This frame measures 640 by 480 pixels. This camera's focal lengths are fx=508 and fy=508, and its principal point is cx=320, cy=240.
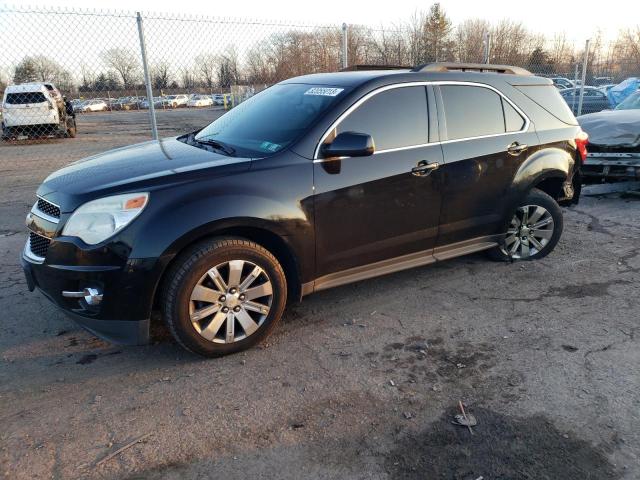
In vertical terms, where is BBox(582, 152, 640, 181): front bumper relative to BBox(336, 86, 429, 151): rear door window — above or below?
below

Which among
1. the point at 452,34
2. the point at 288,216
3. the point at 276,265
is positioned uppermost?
the point at 452,34

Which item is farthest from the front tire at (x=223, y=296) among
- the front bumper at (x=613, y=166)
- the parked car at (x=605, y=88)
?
the parked car at (x=605, y=88)

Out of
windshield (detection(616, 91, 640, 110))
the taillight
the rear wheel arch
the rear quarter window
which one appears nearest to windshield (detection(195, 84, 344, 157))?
the rear quarter window

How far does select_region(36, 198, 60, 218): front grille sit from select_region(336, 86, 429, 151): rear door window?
1948 millimetres

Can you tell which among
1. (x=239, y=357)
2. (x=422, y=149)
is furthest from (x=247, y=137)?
(x=239, y=357)

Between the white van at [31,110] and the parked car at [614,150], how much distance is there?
51.6 ft

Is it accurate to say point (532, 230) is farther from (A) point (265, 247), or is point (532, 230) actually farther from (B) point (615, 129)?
(B) point (615, 129)

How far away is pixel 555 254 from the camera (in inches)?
209

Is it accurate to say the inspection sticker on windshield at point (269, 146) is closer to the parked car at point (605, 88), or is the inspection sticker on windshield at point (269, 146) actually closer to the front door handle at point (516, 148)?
the front door handle at point (516, 148)

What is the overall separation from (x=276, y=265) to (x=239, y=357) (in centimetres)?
66

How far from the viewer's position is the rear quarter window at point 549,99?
15.7 feet

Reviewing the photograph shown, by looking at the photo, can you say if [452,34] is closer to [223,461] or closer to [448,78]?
[448,78]

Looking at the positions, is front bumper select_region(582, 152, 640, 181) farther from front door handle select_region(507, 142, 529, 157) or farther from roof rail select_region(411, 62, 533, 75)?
front door handle select_region(507, 142, 529, 157)

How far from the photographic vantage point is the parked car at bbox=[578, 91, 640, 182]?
23.9ft
